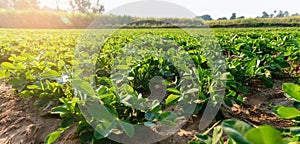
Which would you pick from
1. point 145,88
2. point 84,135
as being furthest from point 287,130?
point 145,88

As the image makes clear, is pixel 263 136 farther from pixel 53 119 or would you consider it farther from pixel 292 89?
pixel 53 119

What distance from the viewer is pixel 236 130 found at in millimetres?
553

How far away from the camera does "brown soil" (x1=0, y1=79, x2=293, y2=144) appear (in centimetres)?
148

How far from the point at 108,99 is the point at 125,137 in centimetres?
26

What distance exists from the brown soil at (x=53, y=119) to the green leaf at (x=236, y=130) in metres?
0.88

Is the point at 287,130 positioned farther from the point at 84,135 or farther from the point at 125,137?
the point at 84,135

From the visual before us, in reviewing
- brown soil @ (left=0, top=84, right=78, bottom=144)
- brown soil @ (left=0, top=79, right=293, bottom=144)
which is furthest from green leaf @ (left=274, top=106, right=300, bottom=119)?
brown soil @ (left=0, top=84, right=78, bottom=144)

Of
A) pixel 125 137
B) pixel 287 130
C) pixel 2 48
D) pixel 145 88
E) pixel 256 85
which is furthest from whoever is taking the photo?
pixel 2 48

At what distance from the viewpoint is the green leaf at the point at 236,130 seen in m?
0.53

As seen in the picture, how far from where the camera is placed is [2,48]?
407 centimetres

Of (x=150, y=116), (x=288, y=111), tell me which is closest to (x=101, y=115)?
(x=150, y=116)

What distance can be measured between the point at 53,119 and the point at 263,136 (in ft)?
5.07

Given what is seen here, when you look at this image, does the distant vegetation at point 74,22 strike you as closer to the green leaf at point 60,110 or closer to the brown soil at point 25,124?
the brown soil at point 25,124

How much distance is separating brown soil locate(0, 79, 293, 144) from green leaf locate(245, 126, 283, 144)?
95 centimetres
